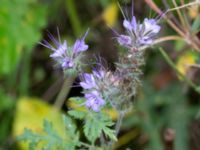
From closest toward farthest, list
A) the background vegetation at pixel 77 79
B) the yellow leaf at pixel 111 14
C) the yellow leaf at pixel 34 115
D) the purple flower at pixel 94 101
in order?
the purple flower at pixel 94 101
the background vegetation at pixel 77 79
the yellow leaf at pixel 34 115
the yellow leaf at pixel 111 14

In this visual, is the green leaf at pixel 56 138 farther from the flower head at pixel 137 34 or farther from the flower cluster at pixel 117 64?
the flower head at pixel 137 34

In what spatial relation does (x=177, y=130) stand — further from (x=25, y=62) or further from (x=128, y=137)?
(x=25, y=62)

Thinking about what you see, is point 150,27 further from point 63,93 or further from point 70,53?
point 63,93

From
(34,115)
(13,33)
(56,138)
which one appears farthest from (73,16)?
(56,138)

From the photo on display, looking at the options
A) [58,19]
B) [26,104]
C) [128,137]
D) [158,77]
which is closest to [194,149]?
[128,137]

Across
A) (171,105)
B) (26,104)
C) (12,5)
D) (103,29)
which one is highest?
(12,5)

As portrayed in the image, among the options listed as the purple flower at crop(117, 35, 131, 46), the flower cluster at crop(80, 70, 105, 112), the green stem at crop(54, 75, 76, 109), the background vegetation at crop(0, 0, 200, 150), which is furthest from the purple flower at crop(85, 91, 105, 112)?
the green stem at crop(54, 75, 76, 109)

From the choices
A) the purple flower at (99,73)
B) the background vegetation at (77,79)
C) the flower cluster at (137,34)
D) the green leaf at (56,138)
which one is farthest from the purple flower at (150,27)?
the background vegetation at (77,79)
